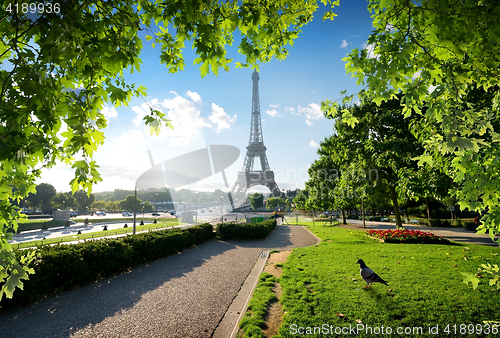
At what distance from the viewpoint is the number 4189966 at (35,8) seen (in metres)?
2.34

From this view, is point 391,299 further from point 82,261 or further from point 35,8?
point 82,261

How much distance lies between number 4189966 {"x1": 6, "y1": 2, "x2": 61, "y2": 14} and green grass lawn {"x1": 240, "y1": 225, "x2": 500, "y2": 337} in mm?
5268

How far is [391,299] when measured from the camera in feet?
16.3

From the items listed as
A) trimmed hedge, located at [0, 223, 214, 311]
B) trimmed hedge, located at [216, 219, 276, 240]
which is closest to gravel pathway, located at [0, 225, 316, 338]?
trimmed hedge, located at [0, 223, 214, 311]

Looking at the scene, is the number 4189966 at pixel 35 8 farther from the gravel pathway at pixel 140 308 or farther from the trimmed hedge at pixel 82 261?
the trimmed hedge at pixel 82 261

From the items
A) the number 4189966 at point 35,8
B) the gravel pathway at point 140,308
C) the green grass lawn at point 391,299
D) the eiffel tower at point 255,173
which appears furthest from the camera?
the eiffel tower at point 255,173

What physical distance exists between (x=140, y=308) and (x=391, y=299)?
5.58m

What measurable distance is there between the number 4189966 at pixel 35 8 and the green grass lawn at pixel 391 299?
5.27 meters

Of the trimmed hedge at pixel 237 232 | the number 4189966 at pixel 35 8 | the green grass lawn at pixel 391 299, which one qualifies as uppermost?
the number 4189966 at pixel 35 8

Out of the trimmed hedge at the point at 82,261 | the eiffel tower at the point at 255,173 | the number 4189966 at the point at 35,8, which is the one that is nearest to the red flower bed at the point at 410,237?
the trimmed hedge at the point at 82,261

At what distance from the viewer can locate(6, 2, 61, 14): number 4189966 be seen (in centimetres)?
234

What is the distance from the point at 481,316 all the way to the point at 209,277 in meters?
6.58

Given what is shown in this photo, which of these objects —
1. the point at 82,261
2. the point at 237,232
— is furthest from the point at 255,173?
the point at 82,261

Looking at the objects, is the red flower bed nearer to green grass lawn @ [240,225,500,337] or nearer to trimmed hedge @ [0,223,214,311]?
green grass lawn @ [240,225,500,337]
